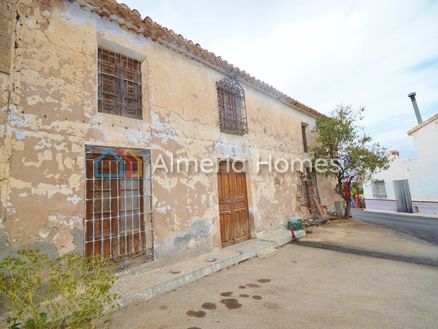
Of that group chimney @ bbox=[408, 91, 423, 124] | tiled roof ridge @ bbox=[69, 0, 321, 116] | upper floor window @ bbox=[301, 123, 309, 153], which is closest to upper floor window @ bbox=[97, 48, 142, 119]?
tiled roof ridge @ bbox=[69, 0, 321, 116]

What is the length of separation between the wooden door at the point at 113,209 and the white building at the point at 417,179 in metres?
12.7

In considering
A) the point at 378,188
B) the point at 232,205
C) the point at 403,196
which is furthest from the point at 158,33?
the point at 378,188

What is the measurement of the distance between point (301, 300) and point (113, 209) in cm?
354

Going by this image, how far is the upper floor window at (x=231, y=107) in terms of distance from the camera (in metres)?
6.73

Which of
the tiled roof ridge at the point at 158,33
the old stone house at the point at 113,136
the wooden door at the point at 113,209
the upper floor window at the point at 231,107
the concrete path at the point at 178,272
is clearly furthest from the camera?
the upper floor window at the point at 231,107

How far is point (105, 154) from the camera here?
13.6 ft

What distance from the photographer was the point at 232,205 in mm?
6578

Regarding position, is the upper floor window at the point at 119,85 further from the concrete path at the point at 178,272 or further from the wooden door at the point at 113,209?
the concrete path at the point at 178,272

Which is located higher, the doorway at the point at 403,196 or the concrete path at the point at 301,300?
the doorway at the point at 403,196

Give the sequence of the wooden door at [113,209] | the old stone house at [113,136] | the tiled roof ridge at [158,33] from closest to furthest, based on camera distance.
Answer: the old stone house at [113,136]
the wooden door at [113,209]
the tiled roof ridge at [158,33]

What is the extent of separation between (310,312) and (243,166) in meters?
4.51

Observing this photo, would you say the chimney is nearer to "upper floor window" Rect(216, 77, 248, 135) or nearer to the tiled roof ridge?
the tiled roof ridge

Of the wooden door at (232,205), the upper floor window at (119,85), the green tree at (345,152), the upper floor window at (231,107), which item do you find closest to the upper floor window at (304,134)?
the green tree at (345,152)

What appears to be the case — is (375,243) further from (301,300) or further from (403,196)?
(403,196)
